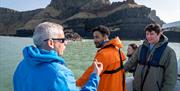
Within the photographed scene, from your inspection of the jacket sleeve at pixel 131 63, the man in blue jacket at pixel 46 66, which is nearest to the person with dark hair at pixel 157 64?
the jacket sleeve at pixel 131 63

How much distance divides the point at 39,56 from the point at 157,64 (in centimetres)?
197

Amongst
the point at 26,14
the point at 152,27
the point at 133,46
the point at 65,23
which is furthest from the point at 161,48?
the point at 26,14

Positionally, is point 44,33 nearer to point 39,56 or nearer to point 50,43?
point 50,43

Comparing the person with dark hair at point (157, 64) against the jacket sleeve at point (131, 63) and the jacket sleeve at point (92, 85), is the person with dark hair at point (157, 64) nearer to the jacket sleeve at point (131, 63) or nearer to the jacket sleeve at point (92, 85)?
the jacket sleeve at point (131, 63)

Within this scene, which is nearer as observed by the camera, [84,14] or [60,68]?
[60,68]

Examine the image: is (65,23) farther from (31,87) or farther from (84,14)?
(31,87)

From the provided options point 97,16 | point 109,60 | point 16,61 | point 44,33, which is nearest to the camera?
point 44,33

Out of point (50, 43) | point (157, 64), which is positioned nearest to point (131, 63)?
point (157, 64)

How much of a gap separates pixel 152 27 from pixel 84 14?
118382 millimetres

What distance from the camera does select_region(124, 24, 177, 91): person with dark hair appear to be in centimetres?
373

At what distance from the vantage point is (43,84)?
2076 millimetres

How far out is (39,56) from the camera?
2.06 m

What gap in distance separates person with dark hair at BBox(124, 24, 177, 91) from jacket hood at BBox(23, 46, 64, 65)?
183 cm

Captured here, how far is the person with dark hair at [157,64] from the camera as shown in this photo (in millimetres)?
3727
